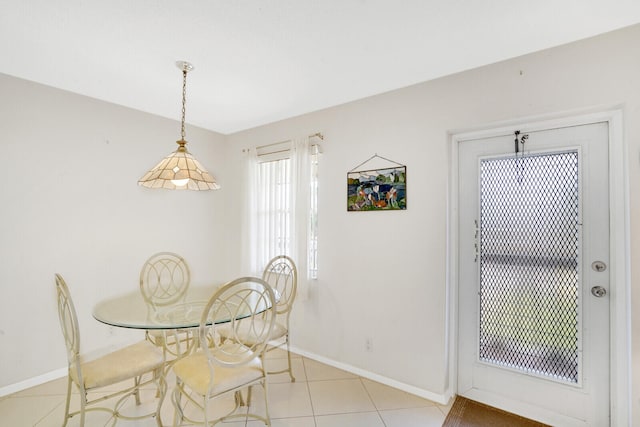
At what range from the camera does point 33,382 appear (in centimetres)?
241

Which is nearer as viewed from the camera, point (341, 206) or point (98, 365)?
point (98, 365)

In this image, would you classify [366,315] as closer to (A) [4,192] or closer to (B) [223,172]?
(B) [223,172]

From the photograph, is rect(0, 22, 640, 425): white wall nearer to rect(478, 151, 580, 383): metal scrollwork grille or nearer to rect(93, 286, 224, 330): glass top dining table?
rect(478, 151, 580, 383): metal scrollwork grille

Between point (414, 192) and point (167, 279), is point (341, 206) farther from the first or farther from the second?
point (167, 279)

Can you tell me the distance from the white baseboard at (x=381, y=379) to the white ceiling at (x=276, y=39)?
7.94 feet

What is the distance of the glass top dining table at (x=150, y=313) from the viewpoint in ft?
5.88

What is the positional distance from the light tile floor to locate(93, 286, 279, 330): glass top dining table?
72 centimetres

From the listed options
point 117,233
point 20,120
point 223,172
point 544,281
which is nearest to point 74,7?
point 20,120

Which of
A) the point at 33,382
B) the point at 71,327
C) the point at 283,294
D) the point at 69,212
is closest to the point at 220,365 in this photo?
the point at 71,327

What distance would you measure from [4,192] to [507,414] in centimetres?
403

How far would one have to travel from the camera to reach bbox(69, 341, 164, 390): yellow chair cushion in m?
1.76

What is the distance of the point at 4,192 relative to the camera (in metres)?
2.30

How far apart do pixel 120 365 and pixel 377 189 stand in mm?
2206

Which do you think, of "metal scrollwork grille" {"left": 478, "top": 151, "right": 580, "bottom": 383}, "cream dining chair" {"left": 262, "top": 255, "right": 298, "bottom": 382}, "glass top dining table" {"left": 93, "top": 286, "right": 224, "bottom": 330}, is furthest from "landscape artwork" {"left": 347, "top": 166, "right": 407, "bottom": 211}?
"glass top dining table" {"left": 93, "top": 286, "right": 224, "bottom": 330}
